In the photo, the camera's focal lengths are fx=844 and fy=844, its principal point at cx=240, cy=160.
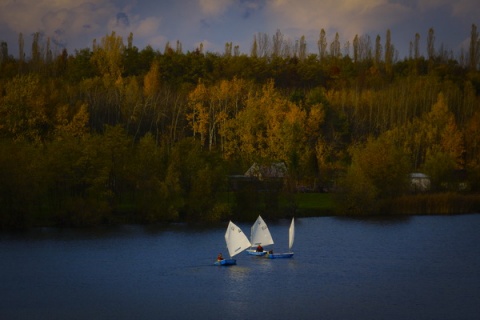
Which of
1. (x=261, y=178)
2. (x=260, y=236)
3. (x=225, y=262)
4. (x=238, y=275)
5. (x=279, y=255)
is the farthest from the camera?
(x=261, y=178)

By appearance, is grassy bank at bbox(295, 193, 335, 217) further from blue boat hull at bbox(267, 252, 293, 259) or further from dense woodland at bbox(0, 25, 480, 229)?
blue boat hull at bbox(267, 252, 293, 259)

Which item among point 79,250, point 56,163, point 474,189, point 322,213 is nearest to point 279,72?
point 474,189

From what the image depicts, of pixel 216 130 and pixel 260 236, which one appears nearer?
pixel 260 236

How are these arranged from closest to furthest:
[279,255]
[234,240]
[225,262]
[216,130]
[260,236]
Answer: [225,262]
[234,240]
[279,255]
[260,236]
[216,130]

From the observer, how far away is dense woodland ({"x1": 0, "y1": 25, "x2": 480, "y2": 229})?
213ft

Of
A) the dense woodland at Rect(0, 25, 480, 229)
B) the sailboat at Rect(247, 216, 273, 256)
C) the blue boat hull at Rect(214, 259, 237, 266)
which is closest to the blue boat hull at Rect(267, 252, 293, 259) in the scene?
the sailboat at Rect(247, 216, 273, 256)

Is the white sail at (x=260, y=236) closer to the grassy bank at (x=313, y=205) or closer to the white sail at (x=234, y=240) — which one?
the white sail at (x=234, y=240)

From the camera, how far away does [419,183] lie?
82.1m

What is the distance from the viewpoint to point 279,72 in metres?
133

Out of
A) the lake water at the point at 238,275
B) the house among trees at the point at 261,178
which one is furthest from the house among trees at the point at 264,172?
the lake water at the point at 238,275

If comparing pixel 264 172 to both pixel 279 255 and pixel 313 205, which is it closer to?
pixel 313 205

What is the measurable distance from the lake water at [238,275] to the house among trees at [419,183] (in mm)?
15706

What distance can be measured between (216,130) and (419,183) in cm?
2981

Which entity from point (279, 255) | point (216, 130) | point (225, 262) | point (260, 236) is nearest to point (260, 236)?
point (260, 236)
